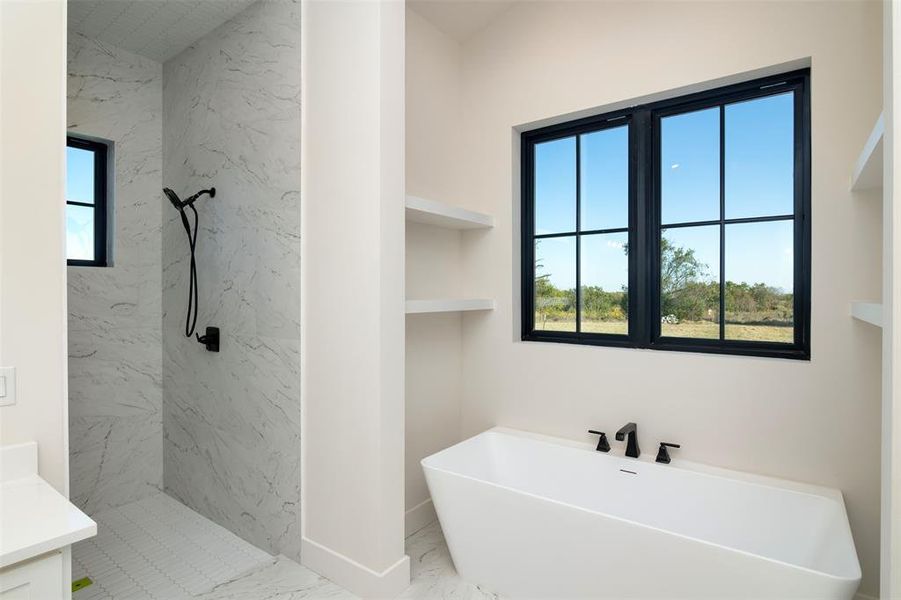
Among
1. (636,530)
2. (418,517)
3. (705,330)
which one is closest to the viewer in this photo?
(636,530)

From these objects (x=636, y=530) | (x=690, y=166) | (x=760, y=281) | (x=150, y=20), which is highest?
(x=150, y=20)

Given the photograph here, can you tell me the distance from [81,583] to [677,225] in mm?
3157

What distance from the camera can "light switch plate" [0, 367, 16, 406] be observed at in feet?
4.80

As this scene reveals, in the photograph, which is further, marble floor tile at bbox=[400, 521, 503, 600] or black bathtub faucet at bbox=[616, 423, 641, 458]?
black bathtub faucet at bbox=[616, 423, 641, 458]

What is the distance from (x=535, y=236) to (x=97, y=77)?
2670mm

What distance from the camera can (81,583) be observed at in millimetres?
2133

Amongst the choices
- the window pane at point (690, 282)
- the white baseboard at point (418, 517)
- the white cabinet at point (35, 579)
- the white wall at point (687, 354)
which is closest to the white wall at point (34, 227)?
the white cabinet at point (35, 579)

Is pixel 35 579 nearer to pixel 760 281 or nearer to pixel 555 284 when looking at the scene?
pixel 555 284

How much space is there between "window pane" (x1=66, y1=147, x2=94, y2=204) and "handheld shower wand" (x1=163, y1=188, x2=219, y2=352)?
46 cm

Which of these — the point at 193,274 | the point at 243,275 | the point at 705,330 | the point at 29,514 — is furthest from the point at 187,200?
the point at 705,330

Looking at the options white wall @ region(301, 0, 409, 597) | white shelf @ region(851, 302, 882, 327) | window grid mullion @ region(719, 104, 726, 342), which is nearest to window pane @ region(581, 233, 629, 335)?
window grid mullion @ region(719, 104, 726, 342)

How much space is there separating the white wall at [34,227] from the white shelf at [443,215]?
4.17 ft

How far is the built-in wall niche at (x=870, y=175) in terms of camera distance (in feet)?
4.44

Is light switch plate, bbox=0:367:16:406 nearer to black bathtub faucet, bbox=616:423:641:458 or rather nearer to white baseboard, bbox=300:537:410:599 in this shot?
white baseboard, bbox=300:537:410:599
